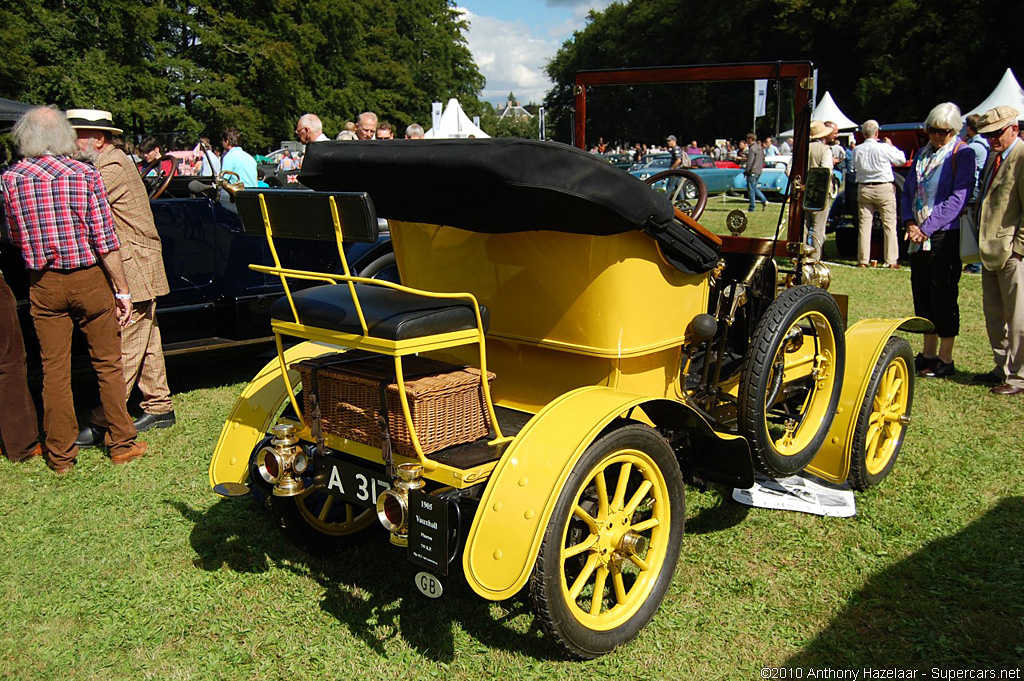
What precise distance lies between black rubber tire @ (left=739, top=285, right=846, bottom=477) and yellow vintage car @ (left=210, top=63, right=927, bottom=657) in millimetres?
11

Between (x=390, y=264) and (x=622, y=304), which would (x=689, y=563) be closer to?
(x=622, y=304)

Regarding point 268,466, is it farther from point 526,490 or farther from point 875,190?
point 875,190

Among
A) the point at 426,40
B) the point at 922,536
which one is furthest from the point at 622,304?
the point at 426,40

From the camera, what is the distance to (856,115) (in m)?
35.3

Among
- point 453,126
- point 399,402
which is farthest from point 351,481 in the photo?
point 453,126

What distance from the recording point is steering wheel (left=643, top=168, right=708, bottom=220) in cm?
392

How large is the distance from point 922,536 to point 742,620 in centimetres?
119

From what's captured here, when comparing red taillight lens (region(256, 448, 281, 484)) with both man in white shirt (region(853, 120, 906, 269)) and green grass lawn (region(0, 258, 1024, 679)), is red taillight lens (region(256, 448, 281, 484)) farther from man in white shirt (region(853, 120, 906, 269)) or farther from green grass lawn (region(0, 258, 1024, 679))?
man in white shirt (region(853, 120, 906, 269))

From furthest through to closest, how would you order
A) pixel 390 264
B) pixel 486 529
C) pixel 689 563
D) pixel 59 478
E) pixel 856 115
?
pixel 856 115 < pixel 390 264 < pixel 59 478 < pixel 689 563 < pixel 486 529

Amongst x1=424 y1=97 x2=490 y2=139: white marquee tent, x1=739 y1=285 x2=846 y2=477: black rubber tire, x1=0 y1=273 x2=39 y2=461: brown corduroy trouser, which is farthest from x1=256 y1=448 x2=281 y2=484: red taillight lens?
x1=424 y1=97 x2=490 y2=139: white marquee tent

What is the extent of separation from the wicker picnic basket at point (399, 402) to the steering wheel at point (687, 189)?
1.73 metres

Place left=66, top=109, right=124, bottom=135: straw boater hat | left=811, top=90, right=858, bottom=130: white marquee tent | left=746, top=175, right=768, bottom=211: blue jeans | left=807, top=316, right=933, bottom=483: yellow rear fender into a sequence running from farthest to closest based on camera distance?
left=811, top=90, right=858, bottom=130: white marquee tent, left=66, top=109, right=124, bottom=135: straw boater hat, left=746, top=175, right=768, bottom=211: blue jeans, left=807, top=316, right=933, bottom=483: yellow rear fender

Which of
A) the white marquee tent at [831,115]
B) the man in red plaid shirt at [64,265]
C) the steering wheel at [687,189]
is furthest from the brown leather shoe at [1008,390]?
the white marquee tent at [831,115]

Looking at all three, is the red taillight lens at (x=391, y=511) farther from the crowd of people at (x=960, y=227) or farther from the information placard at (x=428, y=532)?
the crowd of people at (x=960, y=227)
